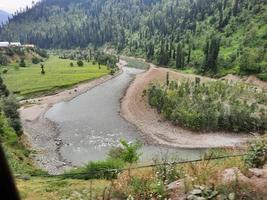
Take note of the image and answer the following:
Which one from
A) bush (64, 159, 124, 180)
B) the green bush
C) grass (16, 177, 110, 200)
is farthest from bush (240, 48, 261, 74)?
grass (16, 177, 110, 200)

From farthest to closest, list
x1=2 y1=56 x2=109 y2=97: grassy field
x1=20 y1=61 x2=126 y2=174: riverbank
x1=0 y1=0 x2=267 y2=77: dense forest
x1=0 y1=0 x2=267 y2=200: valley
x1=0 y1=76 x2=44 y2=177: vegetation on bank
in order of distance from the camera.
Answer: x1=0 y1=0 x2=267 y2=77: dense forest → x1=2 y1=56 x2=109 y2=97: grassy field → x1=20 y1=61 x2=126 y2=174: riverbank → x1=0 y1=76 x2=44 y2=177: vegetation on bank → x1=0 y1=0 x2=267 y2=200: valley

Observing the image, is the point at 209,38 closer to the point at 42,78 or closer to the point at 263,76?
the point at 263,76

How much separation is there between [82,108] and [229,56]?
1674 inches

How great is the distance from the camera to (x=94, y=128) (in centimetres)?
5225

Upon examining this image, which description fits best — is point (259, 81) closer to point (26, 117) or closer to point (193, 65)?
point (193, 65)

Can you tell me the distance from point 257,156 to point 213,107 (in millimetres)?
40808

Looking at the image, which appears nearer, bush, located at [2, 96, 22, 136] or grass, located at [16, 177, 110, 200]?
grass, located at [16, 177, 110, 200]

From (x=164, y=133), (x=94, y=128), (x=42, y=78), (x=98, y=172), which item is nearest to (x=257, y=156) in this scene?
(x=98, y=172)

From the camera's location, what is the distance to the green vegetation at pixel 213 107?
1934 inches

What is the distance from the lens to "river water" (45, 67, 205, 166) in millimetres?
41844

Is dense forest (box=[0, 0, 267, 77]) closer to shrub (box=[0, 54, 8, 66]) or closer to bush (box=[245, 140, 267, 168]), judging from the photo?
shrub (box=[0, 54, 8, 66])

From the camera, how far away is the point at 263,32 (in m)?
95.5

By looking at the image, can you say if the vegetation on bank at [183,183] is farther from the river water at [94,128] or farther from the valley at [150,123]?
the river water at [94,128]

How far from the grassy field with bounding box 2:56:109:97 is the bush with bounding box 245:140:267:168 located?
66.9 meters
